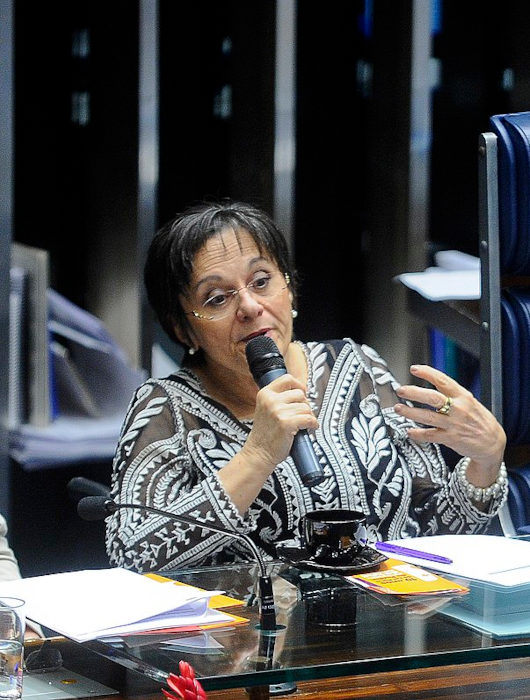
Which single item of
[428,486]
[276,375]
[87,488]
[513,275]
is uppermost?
[513,275]

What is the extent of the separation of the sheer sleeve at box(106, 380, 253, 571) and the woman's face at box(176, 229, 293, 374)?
0.40 ft

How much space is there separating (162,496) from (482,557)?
536mm

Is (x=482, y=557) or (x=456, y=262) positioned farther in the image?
(x=456, y=262)

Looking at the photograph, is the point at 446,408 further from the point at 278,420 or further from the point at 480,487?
the point at 278,420

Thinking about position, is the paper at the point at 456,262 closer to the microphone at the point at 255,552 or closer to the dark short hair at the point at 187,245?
the dark short hair at the point at 187,245

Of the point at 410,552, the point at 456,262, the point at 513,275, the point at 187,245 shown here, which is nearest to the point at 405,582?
the point at 410,552

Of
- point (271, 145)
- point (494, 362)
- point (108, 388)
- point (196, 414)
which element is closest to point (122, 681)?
point (196, 414)

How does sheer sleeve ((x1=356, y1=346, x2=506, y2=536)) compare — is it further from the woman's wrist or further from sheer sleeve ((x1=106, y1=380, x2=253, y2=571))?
sheer sleeve ((x1=106, y1=380, x2=253, y2=571))

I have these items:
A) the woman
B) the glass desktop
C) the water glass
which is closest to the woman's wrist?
the woman

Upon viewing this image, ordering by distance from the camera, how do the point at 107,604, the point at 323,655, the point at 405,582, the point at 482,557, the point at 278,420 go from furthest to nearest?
1. the point at 278,420
2. the point at 482,557
3. the point at 405,582
4. the point at 107,604
5. the point at 323,655

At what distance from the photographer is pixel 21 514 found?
354cm

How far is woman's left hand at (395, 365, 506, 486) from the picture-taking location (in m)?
1.95

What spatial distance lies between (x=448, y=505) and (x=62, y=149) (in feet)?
6.26

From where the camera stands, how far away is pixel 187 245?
213cm
